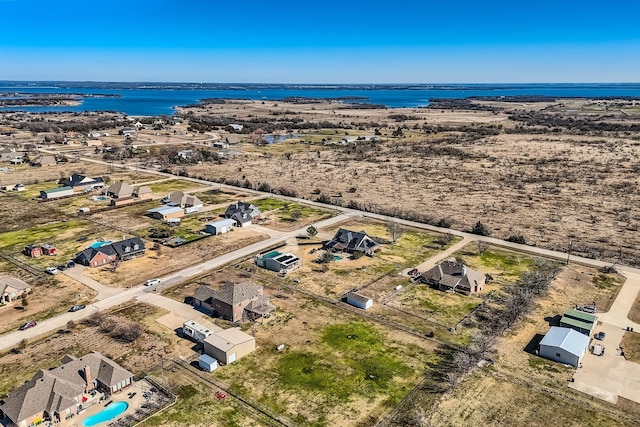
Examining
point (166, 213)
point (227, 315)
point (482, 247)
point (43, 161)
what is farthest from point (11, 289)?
point (43, 161)

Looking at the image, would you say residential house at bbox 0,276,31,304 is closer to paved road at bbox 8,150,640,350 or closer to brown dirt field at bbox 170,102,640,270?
paved road at bbox 8,150,640,350

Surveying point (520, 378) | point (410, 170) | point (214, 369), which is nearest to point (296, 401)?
point (214, 369)

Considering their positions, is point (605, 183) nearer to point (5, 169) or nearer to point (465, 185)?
point (465, 185)

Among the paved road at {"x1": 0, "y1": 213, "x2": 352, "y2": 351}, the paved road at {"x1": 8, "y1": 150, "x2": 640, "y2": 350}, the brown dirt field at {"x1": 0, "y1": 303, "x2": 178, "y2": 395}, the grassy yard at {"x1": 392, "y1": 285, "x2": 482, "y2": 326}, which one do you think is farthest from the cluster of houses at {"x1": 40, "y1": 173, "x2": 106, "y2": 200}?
the grassy yard at {"x1": 392, "y1": 285, "x2": 482, "y2": 326}

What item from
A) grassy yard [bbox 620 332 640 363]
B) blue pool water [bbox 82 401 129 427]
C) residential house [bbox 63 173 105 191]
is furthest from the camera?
residential house [bbox 63 173 105 191]

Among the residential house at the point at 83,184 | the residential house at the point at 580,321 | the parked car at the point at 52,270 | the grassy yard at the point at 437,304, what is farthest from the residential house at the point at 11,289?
the residential house at the point at 580,321

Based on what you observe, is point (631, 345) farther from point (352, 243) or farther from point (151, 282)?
point (151, 282)
